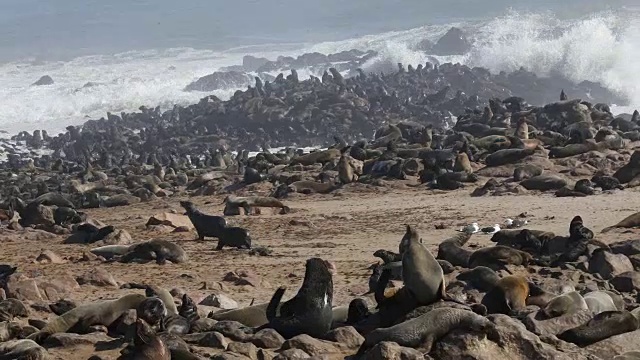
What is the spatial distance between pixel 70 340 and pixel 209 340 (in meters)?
0.83

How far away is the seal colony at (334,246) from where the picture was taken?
216 inches

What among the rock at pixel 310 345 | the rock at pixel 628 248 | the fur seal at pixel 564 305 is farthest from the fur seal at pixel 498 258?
the rock at pixel 310 345

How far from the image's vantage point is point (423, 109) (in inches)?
1145

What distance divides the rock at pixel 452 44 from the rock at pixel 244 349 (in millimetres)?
40744

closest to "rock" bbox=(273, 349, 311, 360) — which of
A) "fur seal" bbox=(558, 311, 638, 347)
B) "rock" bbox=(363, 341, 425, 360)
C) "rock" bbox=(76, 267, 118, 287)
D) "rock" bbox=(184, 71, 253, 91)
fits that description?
"rock" bbox=(363, 341, 425, 360)

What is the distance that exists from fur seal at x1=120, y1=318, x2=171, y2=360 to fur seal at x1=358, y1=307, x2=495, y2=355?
114cm

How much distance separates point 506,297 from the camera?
20.3ft

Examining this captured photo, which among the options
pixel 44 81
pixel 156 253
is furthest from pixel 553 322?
pixel 44 81

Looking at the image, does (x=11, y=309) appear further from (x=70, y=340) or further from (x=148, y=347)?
(x=148, y=347)

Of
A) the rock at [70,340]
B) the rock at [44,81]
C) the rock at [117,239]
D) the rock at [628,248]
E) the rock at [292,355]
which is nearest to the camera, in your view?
the rock at [292,355]

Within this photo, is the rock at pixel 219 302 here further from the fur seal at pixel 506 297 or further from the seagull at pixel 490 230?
the seagull at pixel 490 230

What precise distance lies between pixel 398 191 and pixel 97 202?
587 centimetres

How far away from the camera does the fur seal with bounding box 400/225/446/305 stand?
5.67 metres

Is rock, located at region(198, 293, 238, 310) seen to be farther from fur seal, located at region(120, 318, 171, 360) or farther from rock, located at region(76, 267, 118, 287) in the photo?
fur seal, located at region(120, 318, 171, 360)
